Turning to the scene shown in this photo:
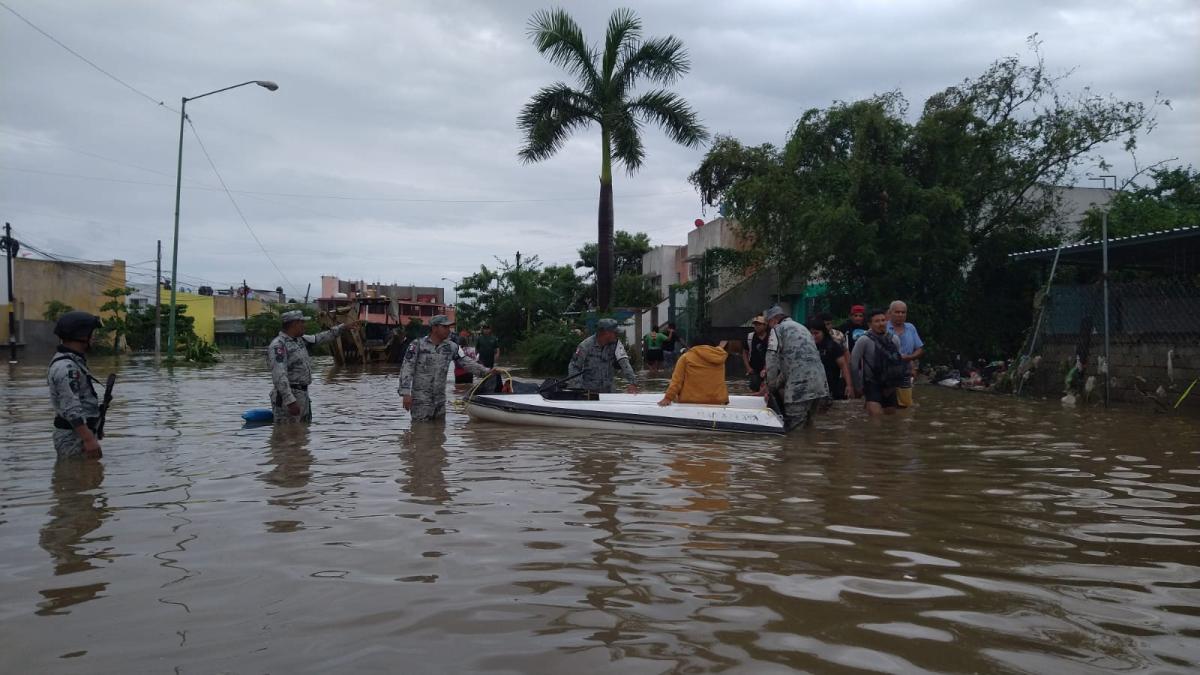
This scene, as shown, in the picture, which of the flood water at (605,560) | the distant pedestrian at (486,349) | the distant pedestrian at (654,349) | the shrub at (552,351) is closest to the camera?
the flood water at (605,560)

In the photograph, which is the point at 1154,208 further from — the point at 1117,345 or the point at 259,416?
the point at 259,416

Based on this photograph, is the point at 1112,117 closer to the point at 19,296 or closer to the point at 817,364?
the point at 817,364

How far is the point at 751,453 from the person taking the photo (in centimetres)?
782

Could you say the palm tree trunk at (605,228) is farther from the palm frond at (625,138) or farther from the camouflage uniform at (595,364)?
the camouflage uniform at (595,364)

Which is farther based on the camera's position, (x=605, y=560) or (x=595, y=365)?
(x=595, y=365)

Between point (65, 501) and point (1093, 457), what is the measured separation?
8.29 metres

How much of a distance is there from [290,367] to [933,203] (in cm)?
1541

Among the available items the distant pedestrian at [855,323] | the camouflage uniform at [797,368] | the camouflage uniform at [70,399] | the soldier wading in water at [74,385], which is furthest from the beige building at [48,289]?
the camouflage uniform at [797,368]

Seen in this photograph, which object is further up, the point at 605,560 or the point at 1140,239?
the point at 1140,239

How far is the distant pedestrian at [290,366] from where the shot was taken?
8.81 metres

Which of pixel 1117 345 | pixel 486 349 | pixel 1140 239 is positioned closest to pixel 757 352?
pixel 486 349

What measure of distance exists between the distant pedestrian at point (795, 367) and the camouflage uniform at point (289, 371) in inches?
195

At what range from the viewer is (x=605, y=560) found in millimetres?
4102

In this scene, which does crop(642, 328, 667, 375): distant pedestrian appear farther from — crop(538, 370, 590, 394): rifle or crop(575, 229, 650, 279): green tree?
crop(575, 229, 650, 279): green tree
